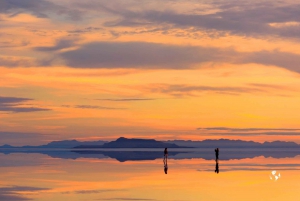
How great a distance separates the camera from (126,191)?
44562mm

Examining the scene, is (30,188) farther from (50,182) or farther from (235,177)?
(235,177)

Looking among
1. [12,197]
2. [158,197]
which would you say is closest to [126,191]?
[158,197]

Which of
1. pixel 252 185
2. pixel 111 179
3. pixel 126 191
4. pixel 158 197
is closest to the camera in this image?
pixel 158 197

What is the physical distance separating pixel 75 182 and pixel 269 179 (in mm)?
15486

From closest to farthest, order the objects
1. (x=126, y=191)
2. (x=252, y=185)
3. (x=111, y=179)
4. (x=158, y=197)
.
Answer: (x=158, y=197) < (x=126, y=191) < (x=252, y=185) < (x=111, y=179)

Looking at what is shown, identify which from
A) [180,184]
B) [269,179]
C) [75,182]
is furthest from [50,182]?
[269,179]

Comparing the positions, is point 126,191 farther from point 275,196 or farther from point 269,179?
point 269,179

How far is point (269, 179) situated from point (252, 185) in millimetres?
6312

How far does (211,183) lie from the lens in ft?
167

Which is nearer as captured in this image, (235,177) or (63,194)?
(63,194)

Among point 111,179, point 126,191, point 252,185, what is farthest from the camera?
point 111,179

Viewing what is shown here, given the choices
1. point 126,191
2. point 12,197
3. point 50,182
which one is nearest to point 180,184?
point 126,191

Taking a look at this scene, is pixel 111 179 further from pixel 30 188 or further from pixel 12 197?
pixel 12 197

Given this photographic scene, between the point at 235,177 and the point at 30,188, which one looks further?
the point at 235,177
